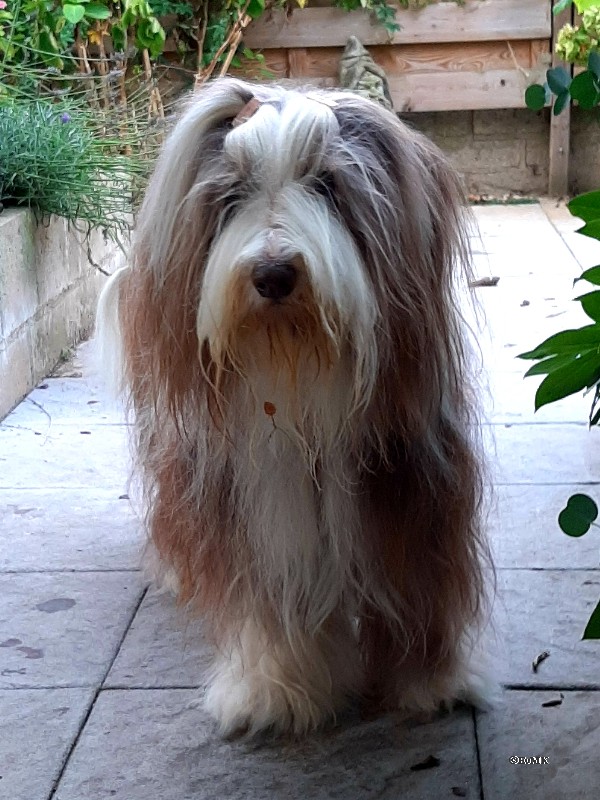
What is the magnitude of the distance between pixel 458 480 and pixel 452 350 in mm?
240

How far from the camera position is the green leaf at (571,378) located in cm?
128

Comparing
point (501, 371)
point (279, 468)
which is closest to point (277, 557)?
point (279, 468)

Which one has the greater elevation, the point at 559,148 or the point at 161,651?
the point at 559,148

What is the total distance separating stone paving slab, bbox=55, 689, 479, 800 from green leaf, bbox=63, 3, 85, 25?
460 cm

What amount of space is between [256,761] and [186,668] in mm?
358

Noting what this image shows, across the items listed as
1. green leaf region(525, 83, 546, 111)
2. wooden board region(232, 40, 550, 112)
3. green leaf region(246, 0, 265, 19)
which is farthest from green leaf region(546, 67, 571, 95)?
wooden board region(232, 40, 550, 112)

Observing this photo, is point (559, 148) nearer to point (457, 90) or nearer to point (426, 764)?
point (457, 90)

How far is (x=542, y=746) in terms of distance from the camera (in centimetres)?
186

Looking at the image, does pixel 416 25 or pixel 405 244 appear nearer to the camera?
pixel 405 244

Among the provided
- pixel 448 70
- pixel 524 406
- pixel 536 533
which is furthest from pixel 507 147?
pixel 536 533

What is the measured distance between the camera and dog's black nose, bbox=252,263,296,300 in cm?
147

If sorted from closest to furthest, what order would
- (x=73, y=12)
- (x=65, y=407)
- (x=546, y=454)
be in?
(x=546, y=454), (x=65, y=407), (x=73, y=12)

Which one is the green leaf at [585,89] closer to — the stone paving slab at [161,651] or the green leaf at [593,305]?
the green leaf at [593,305]

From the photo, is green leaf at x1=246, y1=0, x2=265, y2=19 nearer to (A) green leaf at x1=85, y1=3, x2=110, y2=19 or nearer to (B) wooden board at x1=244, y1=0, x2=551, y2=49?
(B) wooden board at x1=244, y1=0, x2=551, y2=49
